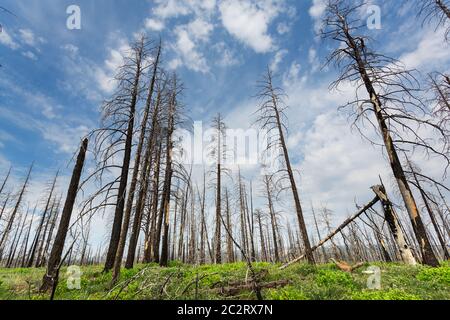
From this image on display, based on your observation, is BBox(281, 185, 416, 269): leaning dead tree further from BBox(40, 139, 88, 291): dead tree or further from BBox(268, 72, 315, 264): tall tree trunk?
BBox(40, 139, 88, 291): dead tree

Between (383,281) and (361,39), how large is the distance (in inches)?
379

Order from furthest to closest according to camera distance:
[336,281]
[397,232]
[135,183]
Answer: [397,232] → [135,183] → [336,281]

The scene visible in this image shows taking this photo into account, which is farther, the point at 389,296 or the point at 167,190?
the point at 167,190

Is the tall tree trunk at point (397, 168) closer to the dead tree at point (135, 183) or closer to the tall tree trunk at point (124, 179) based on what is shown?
the dead tree at point (135, 183)

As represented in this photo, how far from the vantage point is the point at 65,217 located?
332 inches

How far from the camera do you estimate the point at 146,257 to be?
46.0 feet

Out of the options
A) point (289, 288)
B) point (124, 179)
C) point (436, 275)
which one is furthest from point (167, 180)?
point (436, 275)

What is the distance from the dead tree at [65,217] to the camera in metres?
7.86

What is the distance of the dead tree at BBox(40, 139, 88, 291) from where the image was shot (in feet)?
25.8

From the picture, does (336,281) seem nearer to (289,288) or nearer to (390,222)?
(289,288)

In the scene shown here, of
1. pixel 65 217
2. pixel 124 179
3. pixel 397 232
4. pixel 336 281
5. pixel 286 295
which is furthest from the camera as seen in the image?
pixel 124 179

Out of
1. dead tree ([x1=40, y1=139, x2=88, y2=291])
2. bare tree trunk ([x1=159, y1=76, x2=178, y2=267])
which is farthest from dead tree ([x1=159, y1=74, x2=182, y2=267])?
dead tree ([x1=40, y1=139, x2=88, y2=291])
